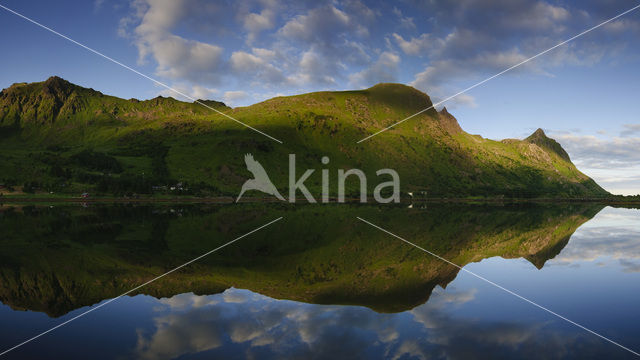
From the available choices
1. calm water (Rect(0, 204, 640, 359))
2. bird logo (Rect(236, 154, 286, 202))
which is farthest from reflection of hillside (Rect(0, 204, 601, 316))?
bird logo (Rect(236, 154, 286, 202))

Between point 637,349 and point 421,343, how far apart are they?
6363 mm

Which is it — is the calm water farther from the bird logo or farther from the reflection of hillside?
the bird logo

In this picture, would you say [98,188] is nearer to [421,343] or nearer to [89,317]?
[89,317]

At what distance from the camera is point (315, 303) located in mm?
13992

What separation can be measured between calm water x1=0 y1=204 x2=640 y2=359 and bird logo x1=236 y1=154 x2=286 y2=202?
14422cm

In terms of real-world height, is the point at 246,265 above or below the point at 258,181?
below

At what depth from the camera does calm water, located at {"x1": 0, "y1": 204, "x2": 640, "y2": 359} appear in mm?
9742

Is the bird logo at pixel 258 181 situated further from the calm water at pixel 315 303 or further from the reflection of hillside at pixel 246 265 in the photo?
the calm water at pixel 315 303

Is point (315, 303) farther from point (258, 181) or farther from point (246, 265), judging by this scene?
point (258, 181)

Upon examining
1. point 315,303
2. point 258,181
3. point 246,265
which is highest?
point 258,181

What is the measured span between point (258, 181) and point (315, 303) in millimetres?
176608

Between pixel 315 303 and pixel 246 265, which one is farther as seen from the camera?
pixel 246 265

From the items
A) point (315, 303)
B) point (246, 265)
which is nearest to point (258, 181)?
point (246, 265)

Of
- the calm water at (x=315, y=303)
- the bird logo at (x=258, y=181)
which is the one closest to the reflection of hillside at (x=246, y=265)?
the calm water at (x=315, y=303)
